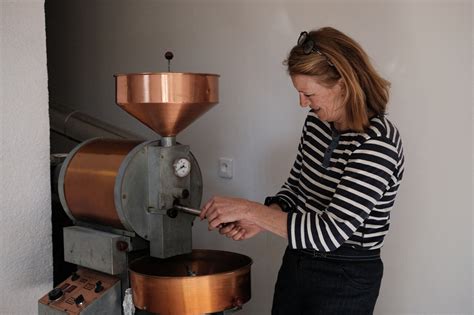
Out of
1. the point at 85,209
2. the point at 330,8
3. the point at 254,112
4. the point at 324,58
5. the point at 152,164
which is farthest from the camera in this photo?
the point at 254,112

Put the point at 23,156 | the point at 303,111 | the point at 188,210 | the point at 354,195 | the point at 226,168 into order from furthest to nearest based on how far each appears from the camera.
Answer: the point at 226,168 < the point at 303,111 < the point at 23,156 < the point at 188,210 < the point at 354,195

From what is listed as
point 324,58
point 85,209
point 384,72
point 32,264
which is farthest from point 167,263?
point 384,72

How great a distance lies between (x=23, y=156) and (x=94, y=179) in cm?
50

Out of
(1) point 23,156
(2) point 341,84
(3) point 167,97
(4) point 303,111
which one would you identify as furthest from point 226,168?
(2) point 341,84

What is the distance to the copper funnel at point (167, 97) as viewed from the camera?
5.74ft

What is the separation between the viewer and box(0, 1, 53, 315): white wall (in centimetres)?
221

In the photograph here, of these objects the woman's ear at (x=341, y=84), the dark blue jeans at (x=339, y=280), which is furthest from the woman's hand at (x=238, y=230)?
the woman's ear at (x=341, y=84)

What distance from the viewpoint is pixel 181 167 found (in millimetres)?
1840

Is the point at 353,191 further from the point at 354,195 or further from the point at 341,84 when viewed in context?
the point at 341,84

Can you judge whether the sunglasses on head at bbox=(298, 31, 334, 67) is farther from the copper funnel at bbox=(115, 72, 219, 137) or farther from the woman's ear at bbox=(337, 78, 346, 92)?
the copper funnel at bbox=(115, 72, 219, 137)

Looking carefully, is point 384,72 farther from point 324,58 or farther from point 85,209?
point 85,209

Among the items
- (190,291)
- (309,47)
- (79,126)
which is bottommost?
(190,291)

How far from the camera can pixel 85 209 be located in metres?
1.98

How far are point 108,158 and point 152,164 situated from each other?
6.9 inches
